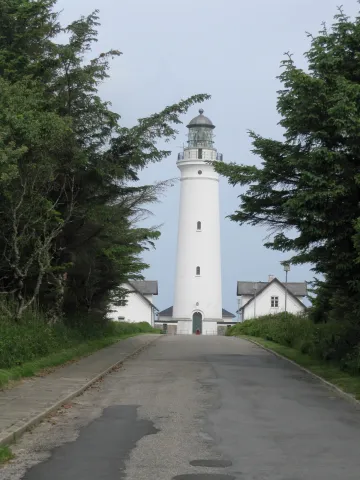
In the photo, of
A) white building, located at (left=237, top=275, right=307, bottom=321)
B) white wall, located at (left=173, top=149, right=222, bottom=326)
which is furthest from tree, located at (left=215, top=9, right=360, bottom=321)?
white building, located at (left=237, top=275, right=307, bottom=321)

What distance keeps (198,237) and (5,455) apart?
6179 centimetres

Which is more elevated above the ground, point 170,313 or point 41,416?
point 170,313

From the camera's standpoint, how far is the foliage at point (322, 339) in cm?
2228

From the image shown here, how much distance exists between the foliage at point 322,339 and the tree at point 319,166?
37.7 inches

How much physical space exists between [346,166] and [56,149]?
9565 mm

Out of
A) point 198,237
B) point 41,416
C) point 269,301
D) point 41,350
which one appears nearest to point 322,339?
point 41,350

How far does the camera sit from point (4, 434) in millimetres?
11102

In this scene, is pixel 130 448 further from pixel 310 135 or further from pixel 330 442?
pixel 310 135

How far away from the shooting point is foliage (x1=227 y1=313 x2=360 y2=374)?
22.3 metres

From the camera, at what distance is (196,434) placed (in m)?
12.1

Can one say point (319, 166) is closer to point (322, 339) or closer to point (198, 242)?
point (322, 339)

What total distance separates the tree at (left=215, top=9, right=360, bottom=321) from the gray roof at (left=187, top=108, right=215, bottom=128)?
48275 mm

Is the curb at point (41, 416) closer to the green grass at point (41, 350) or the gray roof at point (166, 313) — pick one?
the green grass at point (41, 350)

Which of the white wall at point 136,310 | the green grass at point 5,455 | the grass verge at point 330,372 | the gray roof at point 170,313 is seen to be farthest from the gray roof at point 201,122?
the green grass at point 5,455
